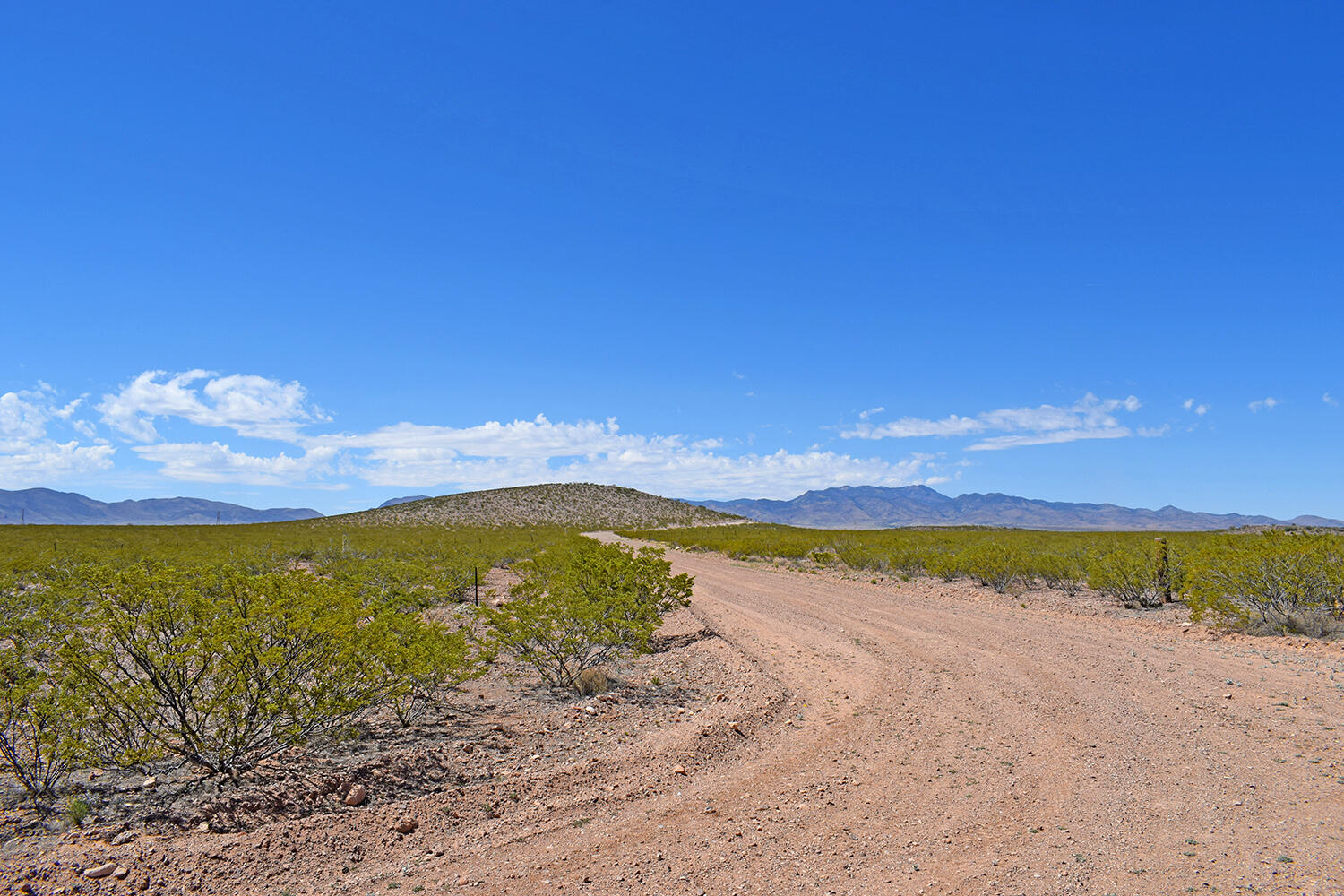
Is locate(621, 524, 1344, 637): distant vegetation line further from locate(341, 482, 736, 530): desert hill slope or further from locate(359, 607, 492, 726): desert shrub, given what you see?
locate(341, 482, 736, 530): desert hill slope

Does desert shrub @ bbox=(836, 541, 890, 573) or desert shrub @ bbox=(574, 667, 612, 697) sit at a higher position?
desert shrub @ bbox=(836, 541, 890, 573)

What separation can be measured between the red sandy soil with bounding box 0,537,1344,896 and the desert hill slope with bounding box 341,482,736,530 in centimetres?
8354

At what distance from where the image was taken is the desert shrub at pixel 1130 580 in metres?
18.5

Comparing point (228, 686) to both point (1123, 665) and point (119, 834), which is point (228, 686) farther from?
point (1123, 665)

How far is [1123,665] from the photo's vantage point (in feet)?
36.2

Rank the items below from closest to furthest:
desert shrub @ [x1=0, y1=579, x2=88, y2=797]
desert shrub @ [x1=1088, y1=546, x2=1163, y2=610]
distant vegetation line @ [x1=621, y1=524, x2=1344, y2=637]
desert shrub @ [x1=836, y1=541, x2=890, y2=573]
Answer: desert shrub @ [x1=0, y1=579, x2=88, y2=797] → distant vegetation line @ [x1=621, y1=524, x2=1344, y2=637] → desert shrub @ [x1=1088, y1=546, x2=1163, y2=610] → desert shrub @ [x1=836, y1=541, x2=890, y2=573]

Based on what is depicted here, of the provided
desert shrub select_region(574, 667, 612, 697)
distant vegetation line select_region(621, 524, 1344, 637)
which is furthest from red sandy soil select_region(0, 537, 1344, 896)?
distant vegetation line select_region(621, 524, 1344, 637)

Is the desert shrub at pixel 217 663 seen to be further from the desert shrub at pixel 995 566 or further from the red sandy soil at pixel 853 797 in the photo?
the desert shrub at pixel 995 566

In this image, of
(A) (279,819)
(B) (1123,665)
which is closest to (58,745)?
(A) (279,819)

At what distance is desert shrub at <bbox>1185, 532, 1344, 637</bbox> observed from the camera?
1360 cm

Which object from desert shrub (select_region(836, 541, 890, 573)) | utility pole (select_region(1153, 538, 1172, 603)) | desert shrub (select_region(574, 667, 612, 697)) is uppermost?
utility pole (select_region(1153, 538, 1172, 603))

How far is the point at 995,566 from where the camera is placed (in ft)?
Result: 73.7

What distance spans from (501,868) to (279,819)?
215cm

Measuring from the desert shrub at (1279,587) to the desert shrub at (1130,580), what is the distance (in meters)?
3.37
